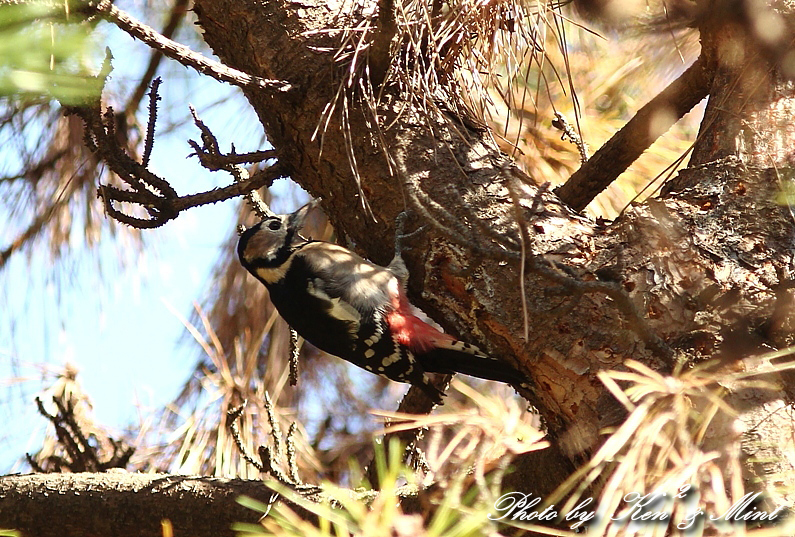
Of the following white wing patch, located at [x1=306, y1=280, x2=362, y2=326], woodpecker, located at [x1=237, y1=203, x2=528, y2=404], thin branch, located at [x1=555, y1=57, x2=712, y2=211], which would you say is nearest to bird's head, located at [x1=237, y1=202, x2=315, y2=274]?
woodpecker, located at [x1=237, y1=203, x2=528, y2=404]

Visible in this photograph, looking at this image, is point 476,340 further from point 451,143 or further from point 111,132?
point 111,132

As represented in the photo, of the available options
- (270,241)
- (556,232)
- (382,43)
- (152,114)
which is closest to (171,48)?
(152,114)

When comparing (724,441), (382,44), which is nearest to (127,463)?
(382,44)

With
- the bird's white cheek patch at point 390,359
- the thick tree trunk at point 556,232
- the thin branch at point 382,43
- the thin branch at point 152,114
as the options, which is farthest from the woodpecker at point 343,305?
the thin branch at point 152,114

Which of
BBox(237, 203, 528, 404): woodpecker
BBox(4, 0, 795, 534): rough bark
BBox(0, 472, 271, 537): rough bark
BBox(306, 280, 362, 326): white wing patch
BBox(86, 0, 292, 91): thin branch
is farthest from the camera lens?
BBox(306, 280, 362, 326): white wing patch

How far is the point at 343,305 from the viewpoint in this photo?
2.54 meters

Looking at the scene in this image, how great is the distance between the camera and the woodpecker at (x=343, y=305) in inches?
89.6

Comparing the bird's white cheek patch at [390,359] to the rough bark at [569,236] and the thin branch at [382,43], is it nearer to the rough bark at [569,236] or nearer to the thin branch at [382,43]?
the rough bark at [569,236]

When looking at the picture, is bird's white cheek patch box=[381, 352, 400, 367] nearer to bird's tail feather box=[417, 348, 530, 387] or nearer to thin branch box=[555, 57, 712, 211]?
bird's tail feather box=[417, 348, 530, 387]

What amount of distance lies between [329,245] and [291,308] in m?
0.25

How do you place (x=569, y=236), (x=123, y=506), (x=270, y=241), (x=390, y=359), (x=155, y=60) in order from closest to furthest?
(x=569, y=236) → (x=123, y=506) → (x=390, y=359) → (x=270, y=241) → (x=155, y=60)

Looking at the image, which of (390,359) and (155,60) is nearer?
(390,359)

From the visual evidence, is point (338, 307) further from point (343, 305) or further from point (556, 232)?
point (556, 232)

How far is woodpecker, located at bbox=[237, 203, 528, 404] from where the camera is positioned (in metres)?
2.28
